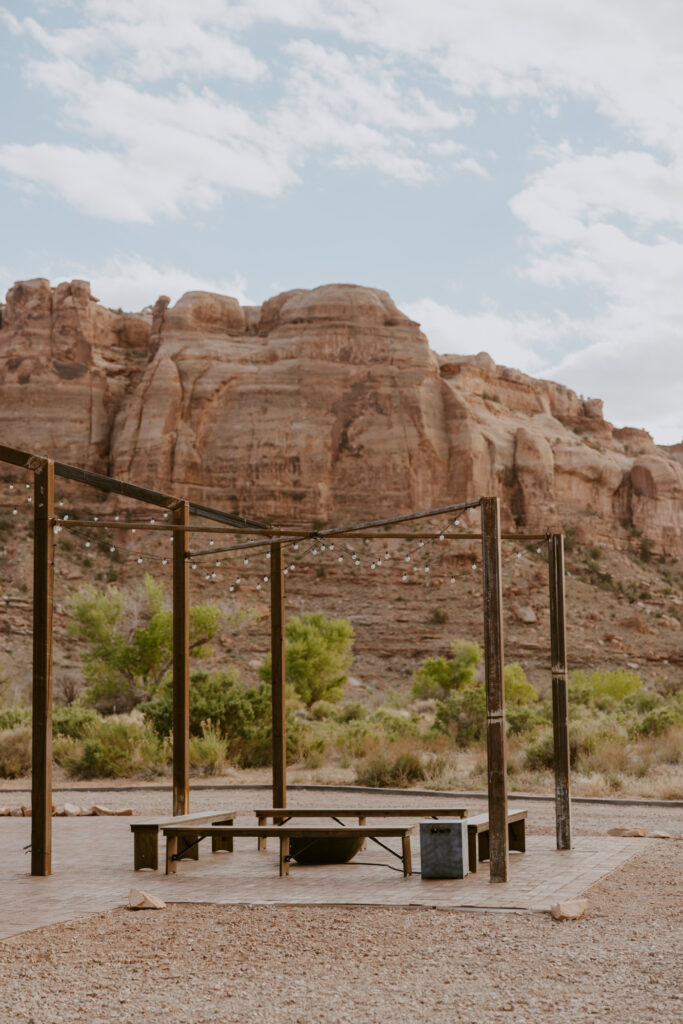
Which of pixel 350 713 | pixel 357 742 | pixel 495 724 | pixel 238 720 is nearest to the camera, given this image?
pixel 495 724

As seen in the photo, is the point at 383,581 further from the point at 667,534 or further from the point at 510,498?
the point at 667,534

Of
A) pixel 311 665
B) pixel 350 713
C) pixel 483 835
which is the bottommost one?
pixel 350 713

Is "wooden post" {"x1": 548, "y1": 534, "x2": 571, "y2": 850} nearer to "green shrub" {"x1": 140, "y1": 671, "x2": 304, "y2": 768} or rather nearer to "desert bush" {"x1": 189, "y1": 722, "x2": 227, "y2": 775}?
"desert bush" {"x1": 189, "y1": 722, "x2": 227, "y2": 775}

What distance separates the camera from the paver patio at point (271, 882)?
703cm

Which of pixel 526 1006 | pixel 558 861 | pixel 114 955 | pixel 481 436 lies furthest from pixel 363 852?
pixel 481 436

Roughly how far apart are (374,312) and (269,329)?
6.58 metres

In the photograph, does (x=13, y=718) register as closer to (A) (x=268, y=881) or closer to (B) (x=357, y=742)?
(B) (x=357, y=742)

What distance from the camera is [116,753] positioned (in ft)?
61.6

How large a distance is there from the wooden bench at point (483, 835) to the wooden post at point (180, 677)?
283 cm

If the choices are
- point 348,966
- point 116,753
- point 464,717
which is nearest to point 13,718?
point 116,753

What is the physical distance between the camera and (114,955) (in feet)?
18.7

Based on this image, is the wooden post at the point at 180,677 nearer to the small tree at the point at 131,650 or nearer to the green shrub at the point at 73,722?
the green shrub at the point at 73,722

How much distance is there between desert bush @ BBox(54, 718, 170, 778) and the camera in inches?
736

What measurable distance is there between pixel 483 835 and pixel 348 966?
3837mm
